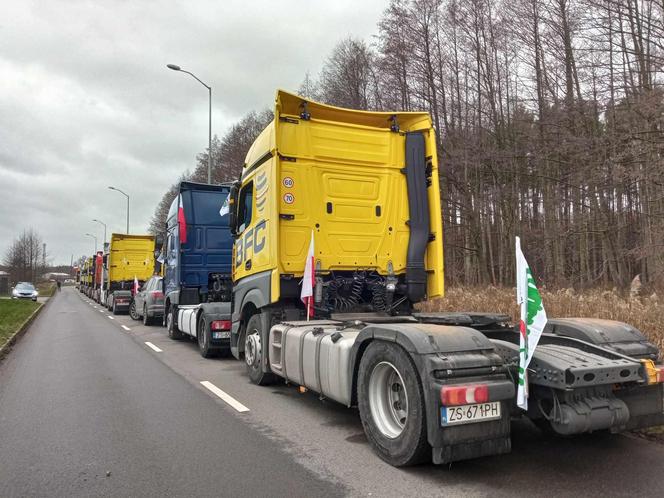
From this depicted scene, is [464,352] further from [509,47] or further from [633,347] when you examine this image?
[509,47]

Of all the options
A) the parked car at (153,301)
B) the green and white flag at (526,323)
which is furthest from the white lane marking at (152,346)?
the green and white flag at (526,323)

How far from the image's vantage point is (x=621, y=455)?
442cm

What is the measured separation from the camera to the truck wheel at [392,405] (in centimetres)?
391

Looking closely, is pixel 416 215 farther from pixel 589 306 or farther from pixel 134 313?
pixel 134 313

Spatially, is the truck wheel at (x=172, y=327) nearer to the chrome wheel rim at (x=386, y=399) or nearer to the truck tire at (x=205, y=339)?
the truck tire at (x=205, y=339)

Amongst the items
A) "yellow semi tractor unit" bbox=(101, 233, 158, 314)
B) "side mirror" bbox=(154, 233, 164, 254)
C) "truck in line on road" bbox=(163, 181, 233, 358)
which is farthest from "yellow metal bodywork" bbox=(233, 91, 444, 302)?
"yellow semi tractor unit" bbox=(101, 233, 158, 314)

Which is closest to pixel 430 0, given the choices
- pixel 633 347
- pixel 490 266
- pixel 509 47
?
pixel 509 47

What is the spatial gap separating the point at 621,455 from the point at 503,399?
1511 millimetres

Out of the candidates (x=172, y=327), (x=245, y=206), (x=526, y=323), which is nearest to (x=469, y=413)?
(x=526, y=323)

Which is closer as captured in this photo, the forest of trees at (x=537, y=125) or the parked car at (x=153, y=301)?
the forest of trees at (x=537, y=125)

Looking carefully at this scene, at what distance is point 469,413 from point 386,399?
95 centimetres

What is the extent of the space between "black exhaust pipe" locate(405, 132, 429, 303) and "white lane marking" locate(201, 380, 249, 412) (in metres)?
2.64

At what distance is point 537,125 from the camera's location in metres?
17.9

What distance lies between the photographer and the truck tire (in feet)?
33.4
